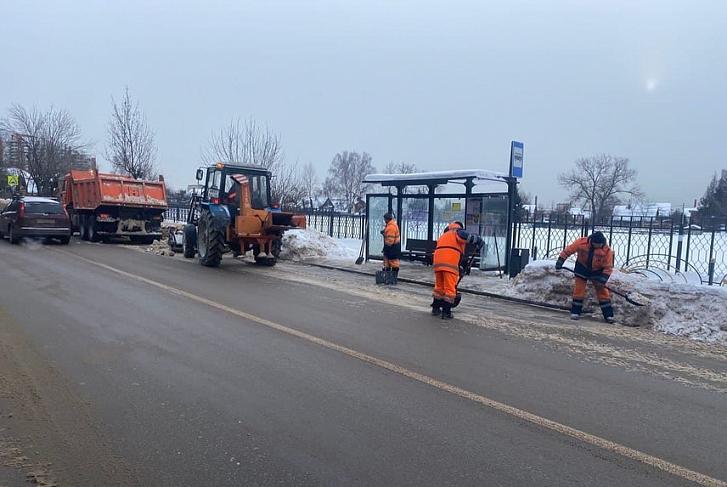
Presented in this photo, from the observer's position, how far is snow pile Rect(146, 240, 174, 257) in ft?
62.9

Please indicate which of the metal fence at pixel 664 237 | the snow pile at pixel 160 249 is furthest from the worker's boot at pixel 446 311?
the snow pile at pixel 160 249

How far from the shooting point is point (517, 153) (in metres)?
14.5

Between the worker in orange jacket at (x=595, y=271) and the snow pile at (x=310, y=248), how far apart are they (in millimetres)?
9980

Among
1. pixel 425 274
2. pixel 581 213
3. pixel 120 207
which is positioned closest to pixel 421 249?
pixel 425 274

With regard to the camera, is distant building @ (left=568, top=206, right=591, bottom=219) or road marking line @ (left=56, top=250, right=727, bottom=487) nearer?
road marking line @ (left=56, top=250, right=727, bottom=487)

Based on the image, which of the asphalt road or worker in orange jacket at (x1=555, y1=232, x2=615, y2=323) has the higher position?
worker in orange jacket at (x1=555, y1=232, x2=615, y2=323)

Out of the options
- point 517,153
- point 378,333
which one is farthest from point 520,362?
point 517,153

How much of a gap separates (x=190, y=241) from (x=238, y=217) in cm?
307

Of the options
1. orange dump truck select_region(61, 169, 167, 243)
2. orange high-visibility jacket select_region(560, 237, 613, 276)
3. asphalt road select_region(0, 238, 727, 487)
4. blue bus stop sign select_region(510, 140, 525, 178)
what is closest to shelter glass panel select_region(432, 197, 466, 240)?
blue bus stop sign select_region(510, 140, 525, 178)

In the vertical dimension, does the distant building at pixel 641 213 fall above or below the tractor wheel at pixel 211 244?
above

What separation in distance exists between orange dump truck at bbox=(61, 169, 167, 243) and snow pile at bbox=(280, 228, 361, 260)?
575cm

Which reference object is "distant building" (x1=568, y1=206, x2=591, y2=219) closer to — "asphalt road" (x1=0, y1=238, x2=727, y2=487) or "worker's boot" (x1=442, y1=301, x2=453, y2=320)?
"worker's boot" (x1=442, y1=301, x2=453, y2=320)

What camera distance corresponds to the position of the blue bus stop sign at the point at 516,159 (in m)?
14.3

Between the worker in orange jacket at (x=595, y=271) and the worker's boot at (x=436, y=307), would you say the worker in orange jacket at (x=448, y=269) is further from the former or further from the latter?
the worker in orange jacket at (x=595, y=271)
